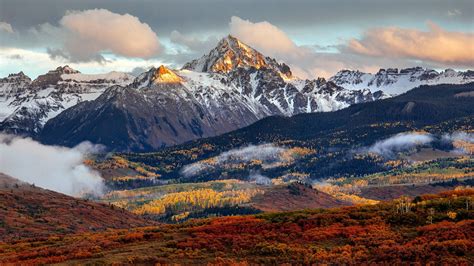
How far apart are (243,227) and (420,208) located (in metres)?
28.5

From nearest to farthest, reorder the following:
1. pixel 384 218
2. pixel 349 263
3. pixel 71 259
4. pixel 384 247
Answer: pixel 349 263, pixel 384 247, pixel 71 259, pixel 384 218

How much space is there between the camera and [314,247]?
9988 centimetres

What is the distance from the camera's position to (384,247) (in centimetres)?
9488

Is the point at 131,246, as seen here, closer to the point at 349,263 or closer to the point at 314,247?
the point at 314,247

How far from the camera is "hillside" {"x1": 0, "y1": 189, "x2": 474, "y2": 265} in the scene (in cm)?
9162

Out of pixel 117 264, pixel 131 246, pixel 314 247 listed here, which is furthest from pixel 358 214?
pixel 117 264

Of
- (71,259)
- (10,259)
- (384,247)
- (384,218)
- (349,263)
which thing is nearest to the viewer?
(349,263)

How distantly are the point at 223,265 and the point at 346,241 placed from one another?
20518mm

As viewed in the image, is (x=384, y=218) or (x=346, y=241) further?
(x=384, y=218)

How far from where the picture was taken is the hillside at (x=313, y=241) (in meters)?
91.6

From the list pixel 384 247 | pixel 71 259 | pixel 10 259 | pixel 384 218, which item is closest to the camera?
pixel 384 247

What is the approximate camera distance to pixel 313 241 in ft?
346

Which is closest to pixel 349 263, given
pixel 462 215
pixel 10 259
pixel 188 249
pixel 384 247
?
pixel 384 247

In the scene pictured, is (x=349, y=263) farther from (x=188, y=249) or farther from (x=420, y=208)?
(x=420, y=208)
